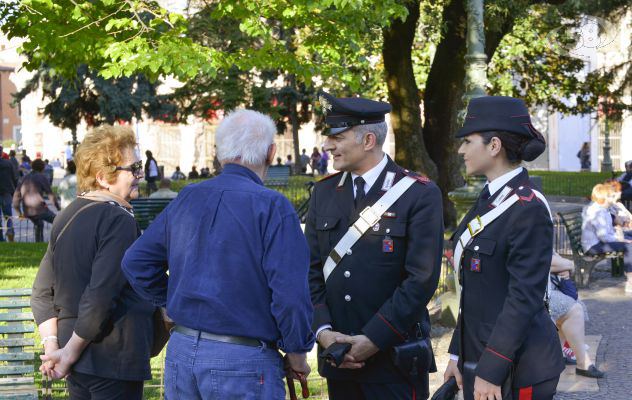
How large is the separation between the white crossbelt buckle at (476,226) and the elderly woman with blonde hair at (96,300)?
4.93 feet

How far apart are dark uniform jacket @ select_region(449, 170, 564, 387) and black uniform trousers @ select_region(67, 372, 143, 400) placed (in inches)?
60.8

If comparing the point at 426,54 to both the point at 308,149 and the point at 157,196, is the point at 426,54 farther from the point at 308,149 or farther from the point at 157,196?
the point at 308,149

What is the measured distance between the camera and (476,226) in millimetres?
3834

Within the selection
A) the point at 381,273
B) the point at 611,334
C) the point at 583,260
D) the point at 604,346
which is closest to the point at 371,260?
the point at 381,273

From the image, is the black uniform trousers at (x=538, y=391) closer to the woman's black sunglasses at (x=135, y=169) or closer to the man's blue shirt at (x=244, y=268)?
the man's blue shirt at (x=244, y=268)

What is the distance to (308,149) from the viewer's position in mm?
57750

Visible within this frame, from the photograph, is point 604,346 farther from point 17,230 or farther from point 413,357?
point 17,230

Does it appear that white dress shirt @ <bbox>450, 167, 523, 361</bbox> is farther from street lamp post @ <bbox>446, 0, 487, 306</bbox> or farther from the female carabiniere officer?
street lamp post @ <bbox>446, 0, 487, 306</bbox>

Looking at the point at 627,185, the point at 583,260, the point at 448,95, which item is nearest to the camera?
the point at 583,260

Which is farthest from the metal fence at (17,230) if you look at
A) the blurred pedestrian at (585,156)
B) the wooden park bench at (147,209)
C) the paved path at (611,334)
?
the blurred pedestrian at (585,156)

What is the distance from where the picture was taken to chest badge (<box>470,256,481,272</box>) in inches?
149

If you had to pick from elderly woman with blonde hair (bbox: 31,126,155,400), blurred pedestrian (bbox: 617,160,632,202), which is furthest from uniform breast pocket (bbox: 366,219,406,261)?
blurred pedestrian (bbox: 617,160,632,202)

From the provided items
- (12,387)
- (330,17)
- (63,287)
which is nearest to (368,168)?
(63,287)

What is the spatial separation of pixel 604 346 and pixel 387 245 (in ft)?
17.9
